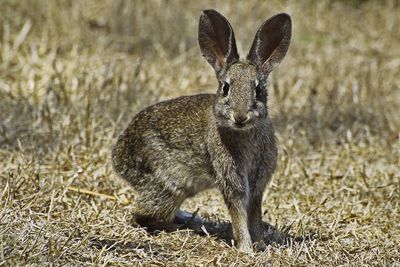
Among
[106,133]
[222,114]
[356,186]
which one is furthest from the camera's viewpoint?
[106,133]

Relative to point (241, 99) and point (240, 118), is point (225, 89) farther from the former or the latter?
point (240, 118)

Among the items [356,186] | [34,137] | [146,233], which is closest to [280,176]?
[356,186]

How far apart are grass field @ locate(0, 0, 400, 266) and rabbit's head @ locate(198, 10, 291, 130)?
2.69 feet

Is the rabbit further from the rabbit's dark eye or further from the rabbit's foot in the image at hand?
the rabbit's foot

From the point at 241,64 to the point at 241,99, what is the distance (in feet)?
1.07

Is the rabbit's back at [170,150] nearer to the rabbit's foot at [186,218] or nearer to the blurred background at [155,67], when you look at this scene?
the rabbit's foot at [186,218]

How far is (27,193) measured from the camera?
530cm

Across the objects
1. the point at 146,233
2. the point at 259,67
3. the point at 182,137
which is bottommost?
the point at 146,233

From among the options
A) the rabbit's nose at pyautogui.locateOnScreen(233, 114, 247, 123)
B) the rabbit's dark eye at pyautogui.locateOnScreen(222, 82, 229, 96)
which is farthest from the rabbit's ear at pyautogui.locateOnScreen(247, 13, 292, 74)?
the rabbit's nose at pyautogui.locateOnScreen(233, 114, 247, 123)

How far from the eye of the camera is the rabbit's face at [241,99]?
4.66m

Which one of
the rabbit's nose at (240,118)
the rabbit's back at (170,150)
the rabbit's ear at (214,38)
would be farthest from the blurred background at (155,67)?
the rabbit's nose at (240,118)

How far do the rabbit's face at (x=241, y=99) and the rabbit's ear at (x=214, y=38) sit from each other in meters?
0.22

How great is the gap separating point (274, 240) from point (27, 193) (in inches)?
64.9

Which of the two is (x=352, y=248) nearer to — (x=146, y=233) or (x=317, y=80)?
(x=146, y=233)
